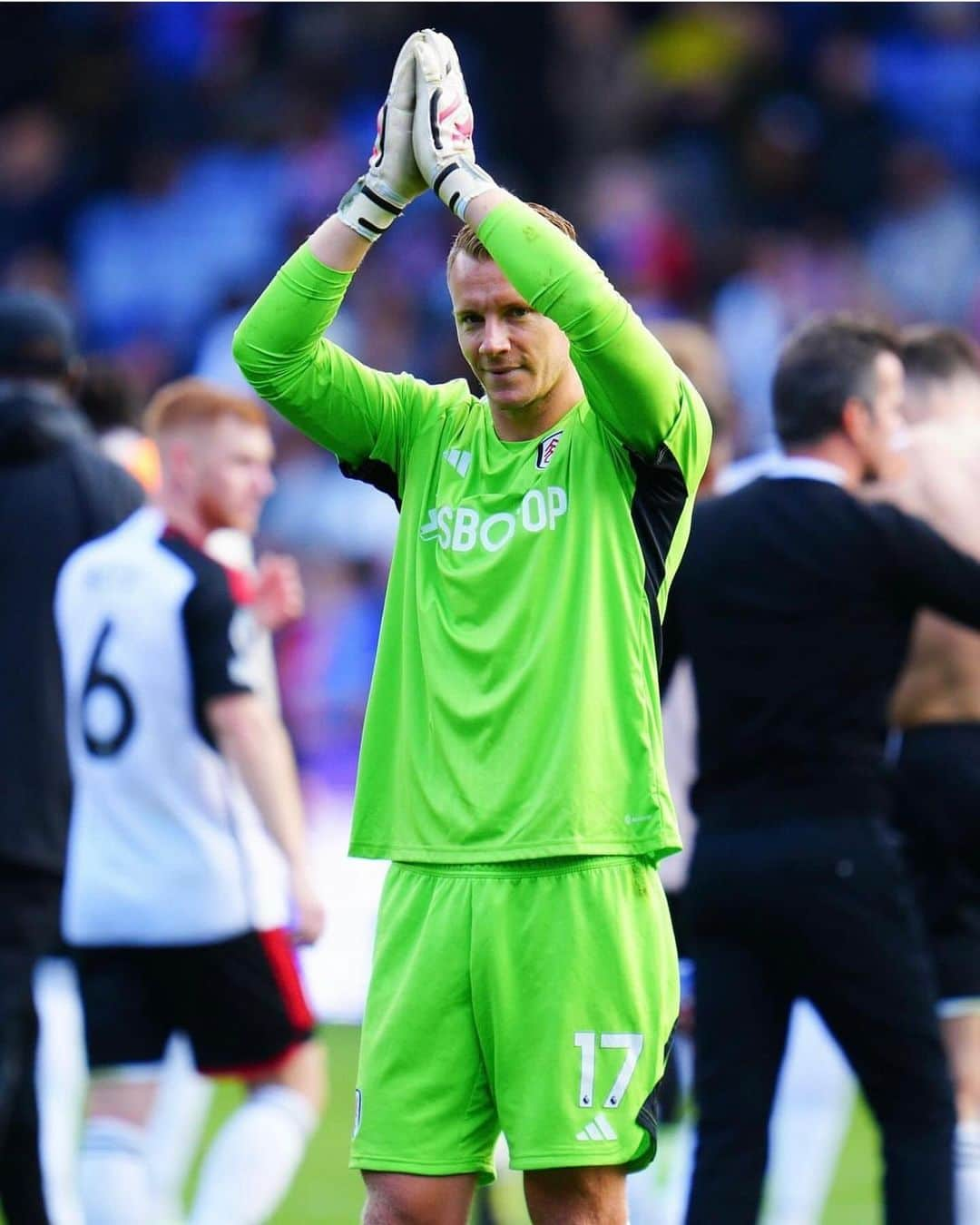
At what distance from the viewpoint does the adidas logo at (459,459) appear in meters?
3.99

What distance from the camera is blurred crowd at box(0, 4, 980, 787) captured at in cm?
1435

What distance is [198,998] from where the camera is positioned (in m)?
5.57

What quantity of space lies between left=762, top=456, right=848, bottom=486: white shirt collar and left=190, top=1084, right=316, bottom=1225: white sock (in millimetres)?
1909

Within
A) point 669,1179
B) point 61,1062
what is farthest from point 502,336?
point 61,1062

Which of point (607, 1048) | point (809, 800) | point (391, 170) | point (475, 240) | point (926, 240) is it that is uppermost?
point (926, 240)

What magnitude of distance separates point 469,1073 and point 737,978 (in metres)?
1.46

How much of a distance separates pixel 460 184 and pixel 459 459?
51 cm

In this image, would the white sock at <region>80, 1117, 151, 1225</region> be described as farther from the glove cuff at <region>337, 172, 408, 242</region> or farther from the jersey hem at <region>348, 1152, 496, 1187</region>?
the glove cuff at <region>337, 172, 408, 242</region>

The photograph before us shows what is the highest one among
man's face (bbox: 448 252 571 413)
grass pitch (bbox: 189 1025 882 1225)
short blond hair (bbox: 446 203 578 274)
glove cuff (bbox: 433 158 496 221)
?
glove cuff (bbox: 433 158 496 221)

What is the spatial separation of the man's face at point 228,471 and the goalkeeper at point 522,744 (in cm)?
197

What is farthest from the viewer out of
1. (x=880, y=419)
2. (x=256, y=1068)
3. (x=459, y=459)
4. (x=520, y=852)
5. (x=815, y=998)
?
(x=256, y=1068)

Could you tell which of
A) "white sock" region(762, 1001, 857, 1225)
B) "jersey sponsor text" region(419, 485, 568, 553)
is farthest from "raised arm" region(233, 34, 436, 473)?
"white sock" region(762, 1001, 857, 1225)

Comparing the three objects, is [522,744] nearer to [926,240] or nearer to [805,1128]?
[805,1128]

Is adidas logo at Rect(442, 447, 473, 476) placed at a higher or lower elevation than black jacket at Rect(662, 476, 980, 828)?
higher
